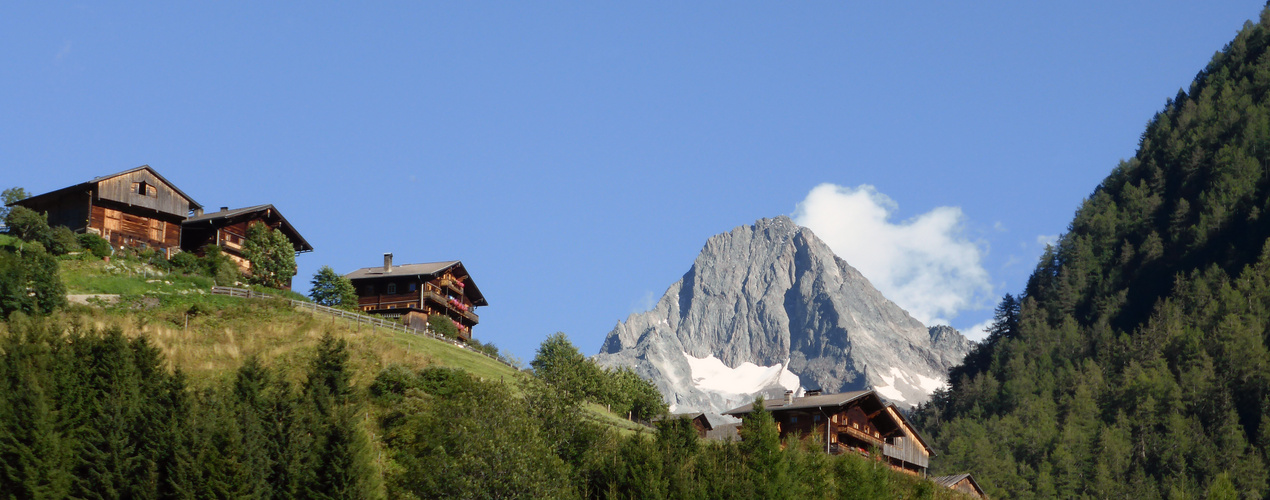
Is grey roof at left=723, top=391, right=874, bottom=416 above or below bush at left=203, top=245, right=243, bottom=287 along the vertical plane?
below

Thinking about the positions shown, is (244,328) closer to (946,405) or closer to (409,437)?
(409,437)

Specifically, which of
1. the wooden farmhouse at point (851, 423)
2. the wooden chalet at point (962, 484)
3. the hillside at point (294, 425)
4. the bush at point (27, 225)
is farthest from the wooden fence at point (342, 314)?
the wooden chalet at point (962, 484)

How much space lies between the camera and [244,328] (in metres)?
68.1

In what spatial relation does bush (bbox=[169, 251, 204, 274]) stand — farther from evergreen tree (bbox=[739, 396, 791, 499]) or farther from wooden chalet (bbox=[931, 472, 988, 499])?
wooden chalet (bbox=[931, 472, 988, 499])

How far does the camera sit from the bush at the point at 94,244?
77062mm

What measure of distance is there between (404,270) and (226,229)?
54.7ft

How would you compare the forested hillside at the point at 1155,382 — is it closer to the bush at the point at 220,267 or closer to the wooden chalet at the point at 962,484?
the wooden chalet at the point at 962,484

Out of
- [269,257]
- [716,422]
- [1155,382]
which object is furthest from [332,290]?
[1155,382]

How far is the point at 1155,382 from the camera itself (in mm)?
154250

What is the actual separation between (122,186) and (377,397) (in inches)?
1380

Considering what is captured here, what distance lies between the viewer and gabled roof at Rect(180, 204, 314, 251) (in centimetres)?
8809

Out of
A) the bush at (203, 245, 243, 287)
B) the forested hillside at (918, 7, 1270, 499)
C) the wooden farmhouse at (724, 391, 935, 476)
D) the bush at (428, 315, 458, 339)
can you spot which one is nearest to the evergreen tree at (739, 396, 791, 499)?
the wooden farmhouse at (724, 391, 935, 476)

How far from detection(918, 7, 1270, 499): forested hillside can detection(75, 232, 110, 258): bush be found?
321 ft

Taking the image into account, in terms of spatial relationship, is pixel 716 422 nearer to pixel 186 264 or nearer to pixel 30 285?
pixel 186 264
